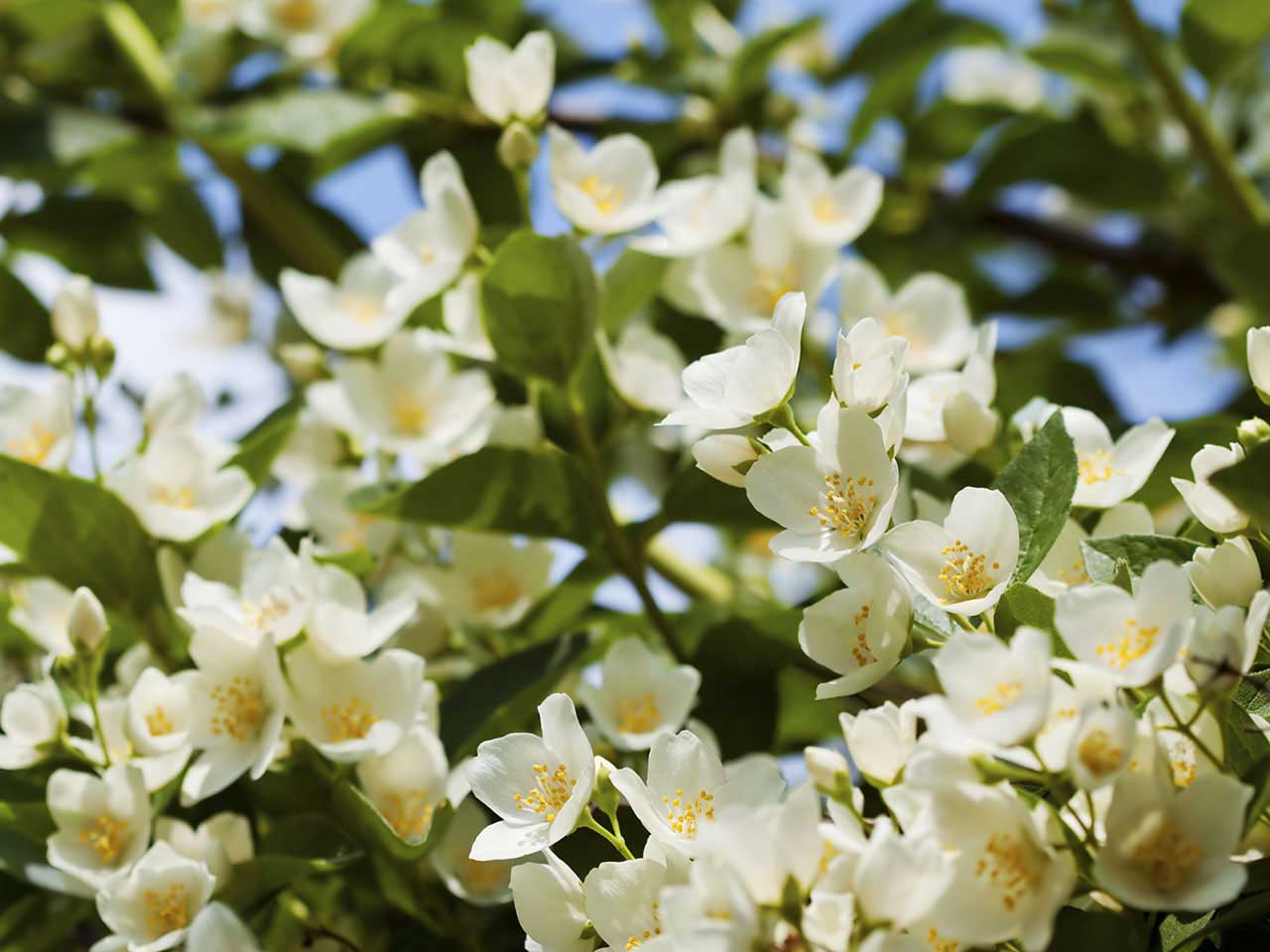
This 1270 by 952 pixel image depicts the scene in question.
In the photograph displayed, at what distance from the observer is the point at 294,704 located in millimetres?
1049

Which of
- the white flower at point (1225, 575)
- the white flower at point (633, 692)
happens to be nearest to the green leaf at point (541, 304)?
the white flower at point (633, 692)

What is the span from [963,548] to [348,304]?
919 mm

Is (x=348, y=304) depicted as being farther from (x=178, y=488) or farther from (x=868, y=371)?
(x=868, y=371)

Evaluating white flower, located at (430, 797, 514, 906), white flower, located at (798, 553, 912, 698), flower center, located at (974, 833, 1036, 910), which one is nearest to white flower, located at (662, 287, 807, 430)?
white flower, located at (798, 553, 912, 698)

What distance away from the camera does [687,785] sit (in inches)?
32.9

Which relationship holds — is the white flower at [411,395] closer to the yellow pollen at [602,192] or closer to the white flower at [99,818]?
the yellow pollen at [602,192]

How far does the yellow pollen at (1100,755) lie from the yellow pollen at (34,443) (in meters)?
1.06

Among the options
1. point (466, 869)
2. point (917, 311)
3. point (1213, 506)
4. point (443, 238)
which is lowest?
point (466, 869)

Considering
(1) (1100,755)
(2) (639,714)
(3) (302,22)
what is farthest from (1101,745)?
(3) (302,22)

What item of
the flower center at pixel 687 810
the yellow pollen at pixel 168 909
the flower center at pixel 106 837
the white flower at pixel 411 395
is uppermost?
the flower center at pixel 687 810

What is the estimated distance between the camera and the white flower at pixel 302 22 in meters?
2.00

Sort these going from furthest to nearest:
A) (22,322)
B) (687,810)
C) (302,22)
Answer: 1. (302,22)
2. (22,322)
3. (687,810)

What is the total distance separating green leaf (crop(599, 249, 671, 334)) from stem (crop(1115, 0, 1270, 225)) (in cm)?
81

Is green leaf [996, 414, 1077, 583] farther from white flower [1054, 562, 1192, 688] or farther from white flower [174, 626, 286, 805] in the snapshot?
white flower [174, 626, 286, 805]
